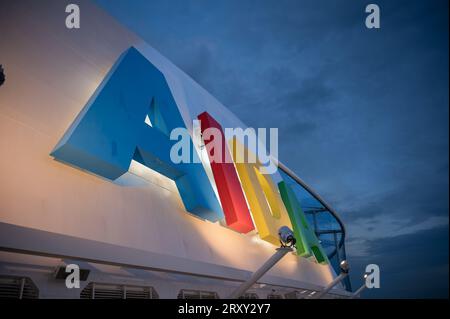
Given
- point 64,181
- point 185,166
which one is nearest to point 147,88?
point 185,166

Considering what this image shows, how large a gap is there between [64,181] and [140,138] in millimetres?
1421

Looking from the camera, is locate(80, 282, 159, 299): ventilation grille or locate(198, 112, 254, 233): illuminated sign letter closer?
locate(80, 282, 159, 299): ventilation grille

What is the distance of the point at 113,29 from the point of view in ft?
22.2

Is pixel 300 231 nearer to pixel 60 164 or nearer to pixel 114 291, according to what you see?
pixel 114 291

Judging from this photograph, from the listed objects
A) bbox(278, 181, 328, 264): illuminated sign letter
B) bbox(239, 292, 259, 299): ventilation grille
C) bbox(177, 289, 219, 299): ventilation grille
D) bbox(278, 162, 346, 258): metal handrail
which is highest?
bbox(278, 162, 346, 258): metal handrail

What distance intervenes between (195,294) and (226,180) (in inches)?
99.7

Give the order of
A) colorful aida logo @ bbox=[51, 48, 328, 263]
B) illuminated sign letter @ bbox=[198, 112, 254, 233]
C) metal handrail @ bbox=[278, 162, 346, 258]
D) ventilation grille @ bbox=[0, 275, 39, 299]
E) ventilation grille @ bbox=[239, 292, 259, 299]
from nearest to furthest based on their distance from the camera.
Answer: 1. ventilation grille @ bbox=[0, 275, 39, 299]
2. colorful aida logo @ bbox=[51, 48, 328, 263]
3. illuminated sign letter @ bbox=[198, 112, 254, 233]
4. ventilation grille @ bbox=[239, 292, 259, 299]
5. metal handrail @ bbox=[278, 162, 346, 258]

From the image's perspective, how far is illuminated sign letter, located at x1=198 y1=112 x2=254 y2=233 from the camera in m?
6.88

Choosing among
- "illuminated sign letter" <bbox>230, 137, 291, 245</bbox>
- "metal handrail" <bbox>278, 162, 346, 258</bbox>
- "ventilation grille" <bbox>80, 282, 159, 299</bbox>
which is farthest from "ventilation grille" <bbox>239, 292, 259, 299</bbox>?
"metal handrail" <bbox>278, 162, 346, 258</bbox>

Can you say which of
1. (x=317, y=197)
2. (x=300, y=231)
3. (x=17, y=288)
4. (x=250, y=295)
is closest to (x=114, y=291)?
(x=17, y=288)

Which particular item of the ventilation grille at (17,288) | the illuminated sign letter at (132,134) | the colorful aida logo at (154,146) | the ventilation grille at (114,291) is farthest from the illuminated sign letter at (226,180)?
the ventilation grille at (17,288)

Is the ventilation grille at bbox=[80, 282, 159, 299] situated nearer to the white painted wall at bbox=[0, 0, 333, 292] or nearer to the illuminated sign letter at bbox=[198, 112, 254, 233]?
the white painted wall at bbox=[0, 0, 333, 292]

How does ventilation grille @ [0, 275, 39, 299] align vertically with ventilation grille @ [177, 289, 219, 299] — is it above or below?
above

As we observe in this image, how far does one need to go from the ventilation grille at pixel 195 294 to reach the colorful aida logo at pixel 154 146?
1.42 meters
